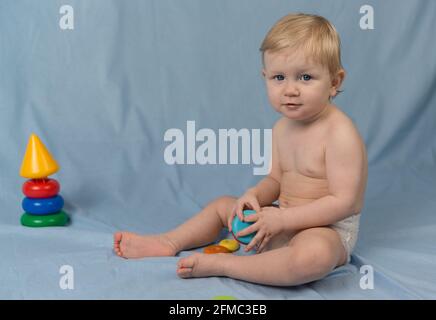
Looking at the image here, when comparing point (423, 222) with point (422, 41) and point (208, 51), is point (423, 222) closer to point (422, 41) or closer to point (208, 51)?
point (422, 41)

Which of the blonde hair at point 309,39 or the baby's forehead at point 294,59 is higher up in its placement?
the blonde hair at point 309,39

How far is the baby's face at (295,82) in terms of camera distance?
61.0 inches

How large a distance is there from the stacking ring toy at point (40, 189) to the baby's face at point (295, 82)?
661 millimetres

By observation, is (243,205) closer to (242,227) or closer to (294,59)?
(242,227)

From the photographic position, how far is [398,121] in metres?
2.40

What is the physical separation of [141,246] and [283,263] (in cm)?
36

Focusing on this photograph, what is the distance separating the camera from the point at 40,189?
1921 mm

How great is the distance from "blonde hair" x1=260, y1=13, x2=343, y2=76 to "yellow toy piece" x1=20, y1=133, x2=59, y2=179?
2.20 ft

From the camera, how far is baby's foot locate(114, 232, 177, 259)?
1694mm

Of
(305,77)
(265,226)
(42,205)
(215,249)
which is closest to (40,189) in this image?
(42,205)

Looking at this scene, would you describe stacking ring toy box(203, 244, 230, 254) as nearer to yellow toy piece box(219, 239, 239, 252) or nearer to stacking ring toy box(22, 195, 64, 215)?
yellow toy piece box(219, 239, 239, 252)

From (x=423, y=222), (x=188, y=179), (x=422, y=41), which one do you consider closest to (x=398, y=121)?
(x=422, y=41)

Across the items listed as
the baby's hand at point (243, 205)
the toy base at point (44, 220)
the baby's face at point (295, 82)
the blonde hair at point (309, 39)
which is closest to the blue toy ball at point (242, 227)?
the baby's hand at point (243, 205)

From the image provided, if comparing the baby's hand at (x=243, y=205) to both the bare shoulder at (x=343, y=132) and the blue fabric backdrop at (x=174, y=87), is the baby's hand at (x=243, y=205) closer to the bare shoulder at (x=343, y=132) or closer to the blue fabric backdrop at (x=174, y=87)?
the bare shoulder at (x=343, y=132)
